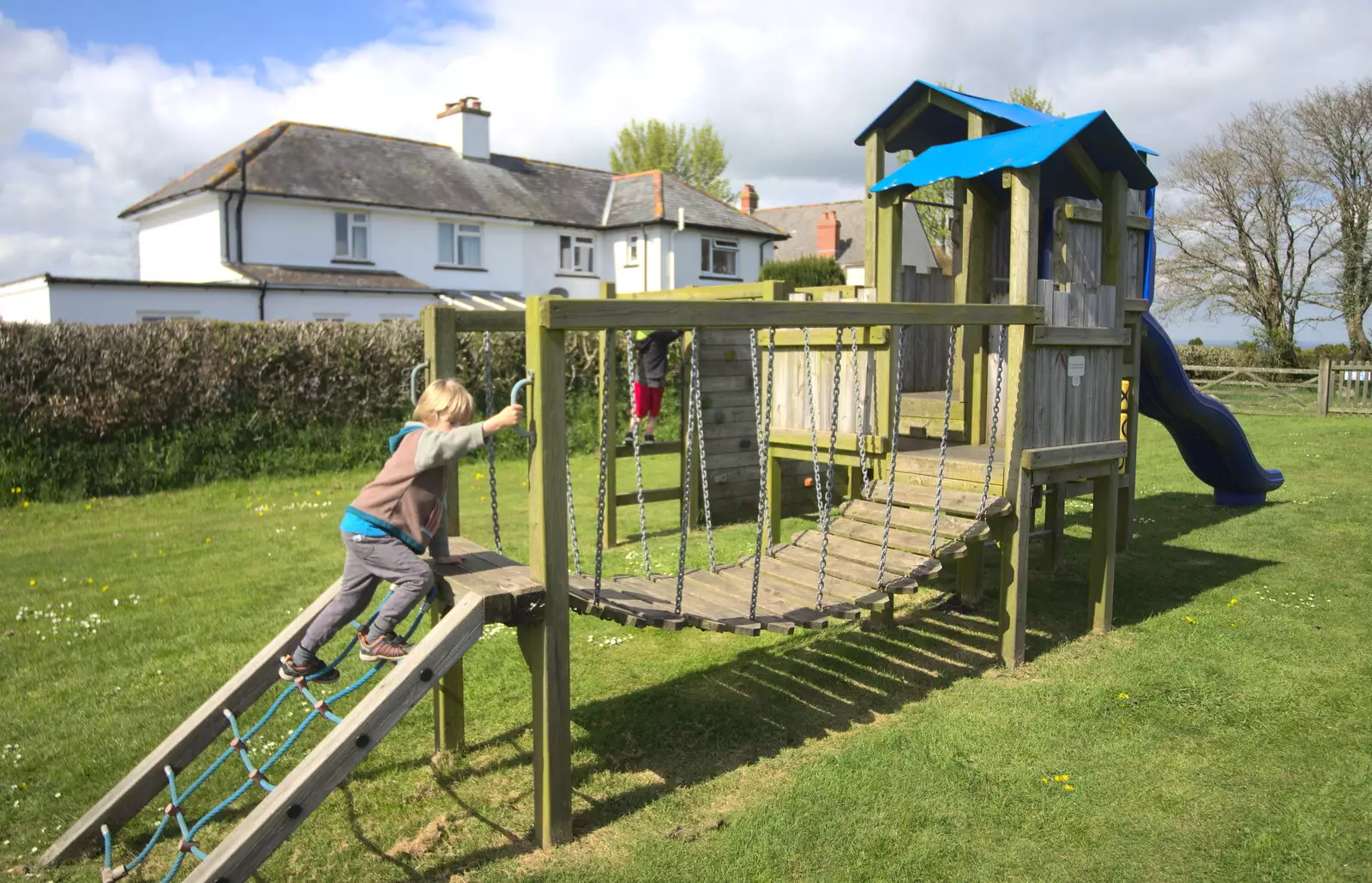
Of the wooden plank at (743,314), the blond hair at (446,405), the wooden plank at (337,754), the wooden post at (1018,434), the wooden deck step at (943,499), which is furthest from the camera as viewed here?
the wooden post at (1018,434)

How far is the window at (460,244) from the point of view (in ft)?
101

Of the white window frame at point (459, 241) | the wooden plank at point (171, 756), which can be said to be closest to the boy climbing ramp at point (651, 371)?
the wooden plank at point (171, 756)

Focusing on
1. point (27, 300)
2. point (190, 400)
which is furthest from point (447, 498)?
point (27, 300)

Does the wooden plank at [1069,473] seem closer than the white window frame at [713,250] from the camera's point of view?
Yes

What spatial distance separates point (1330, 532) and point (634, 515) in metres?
7.36

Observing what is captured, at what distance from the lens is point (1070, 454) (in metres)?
6.76

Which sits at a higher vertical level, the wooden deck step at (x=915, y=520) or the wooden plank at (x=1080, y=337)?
the wooden plank at (x=1080, y=337)

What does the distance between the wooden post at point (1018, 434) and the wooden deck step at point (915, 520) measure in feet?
0.72

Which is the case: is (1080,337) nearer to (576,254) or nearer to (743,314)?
(743,314)

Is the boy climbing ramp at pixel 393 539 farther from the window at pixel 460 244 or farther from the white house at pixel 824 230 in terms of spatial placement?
the white house at pixel 824 230

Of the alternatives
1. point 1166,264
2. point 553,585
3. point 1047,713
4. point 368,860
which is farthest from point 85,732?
point 1166,264

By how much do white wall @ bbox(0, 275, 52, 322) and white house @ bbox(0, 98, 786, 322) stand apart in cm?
5

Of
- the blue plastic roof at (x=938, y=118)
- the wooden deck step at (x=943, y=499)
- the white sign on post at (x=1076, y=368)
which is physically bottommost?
the wooden deck step at (x=943, y=499)

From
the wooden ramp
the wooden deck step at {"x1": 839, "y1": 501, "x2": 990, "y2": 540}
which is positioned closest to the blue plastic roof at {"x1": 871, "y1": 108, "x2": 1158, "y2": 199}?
the wooden deck step at {"x1": 839, "y1": 501, "x2": 990, "y2": 540}
